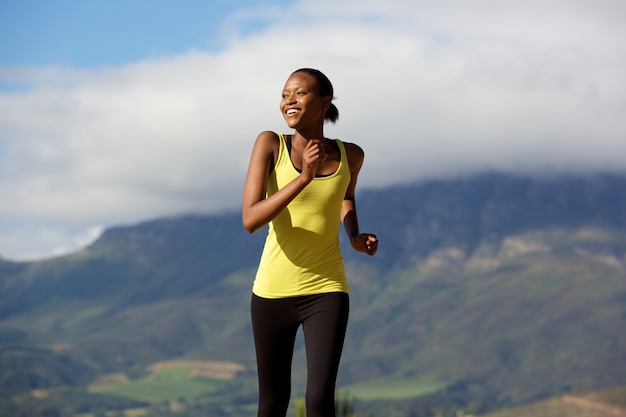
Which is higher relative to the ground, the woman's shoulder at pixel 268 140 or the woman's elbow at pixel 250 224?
the woman's shoulder at pixel 268 140

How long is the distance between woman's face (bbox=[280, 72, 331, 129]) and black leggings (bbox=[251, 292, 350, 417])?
1.18m

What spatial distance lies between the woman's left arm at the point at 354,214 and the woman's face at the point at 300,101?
49cm

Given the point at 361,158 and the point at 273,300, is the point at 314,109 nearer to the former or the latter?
the point at 361,158

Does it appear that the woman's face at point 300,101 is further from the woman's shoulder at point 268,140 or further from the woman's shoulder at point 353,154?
the woman's shoulder at point 353,154

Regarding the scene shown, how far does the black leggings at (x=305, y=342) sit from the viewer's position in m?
6.90

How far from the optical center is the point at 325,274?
7.12 metres

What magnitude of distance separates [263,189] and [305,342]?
104 cm

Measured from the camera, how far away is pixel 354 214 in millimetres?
7918

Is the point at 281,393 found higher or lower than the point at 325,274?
lower

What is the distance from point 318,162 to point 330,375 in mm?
1380

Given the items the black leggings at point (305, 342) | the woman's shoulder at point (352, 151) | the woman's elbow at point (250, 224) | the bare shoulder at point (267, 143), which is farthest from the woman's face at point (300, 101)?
the black leggings at point (305, 342)

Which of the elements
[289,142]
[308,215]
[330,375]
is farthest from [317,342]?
[289,142]

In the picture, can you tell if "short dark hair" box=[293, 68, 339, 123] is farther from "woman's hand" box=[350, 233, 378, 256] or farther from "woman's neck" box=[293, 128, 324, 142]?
"woman's hand" box=[350, 233, 378, 256]

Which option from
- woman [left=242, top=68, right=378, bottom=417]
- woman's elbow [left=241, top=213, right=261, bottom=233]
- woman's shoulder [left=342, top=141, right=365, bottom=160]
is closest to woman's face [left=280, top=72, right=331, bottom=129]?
woman [left=242, top=68, right=378, bottom=417]
